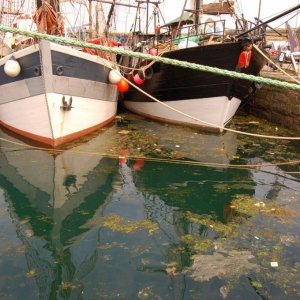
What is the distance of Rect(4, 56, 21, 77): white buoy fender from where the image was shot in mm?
7156

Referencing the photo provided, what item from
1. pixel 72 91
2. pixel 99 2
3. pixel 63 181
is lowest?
pixel 63 181

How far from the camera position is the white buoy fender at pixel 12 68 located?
23.5 ft

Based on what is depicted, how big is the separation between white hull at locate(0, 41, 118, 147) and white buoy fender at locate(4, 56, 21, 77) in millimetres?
163

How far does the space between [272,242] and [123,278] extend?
1.79m

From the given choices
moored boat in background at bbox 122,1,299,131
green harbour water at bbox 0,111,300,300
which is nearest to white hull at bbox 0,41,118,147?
green harbour water at bbox 0,111,300,300

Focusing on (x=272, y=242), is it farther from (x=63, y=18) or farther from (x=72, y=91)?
(x=63, y=18)

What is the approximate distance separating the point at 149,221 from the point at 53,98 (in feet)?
13.2

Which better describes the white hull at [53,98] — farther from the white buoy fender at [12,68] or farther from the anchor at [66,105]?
the white buoy fender at [12,68]

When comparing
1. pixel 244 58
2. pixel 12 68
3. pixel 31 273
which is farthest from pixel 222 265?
pixel 12 68

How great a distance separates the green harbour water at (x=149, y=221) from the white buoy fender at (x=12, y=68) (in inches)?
61.6

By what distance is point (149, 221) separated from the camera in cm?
448

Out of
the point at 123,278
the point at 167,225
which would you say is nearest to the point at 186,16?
the point at 167,225

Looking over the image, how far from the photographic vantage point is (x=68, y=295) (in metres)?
3.05

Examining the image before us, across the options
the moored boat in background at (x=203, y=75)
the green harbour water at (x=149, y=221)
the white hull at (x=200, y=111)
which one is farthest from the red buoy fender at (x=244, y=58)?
the green harbour water at (x=149, y=221)
